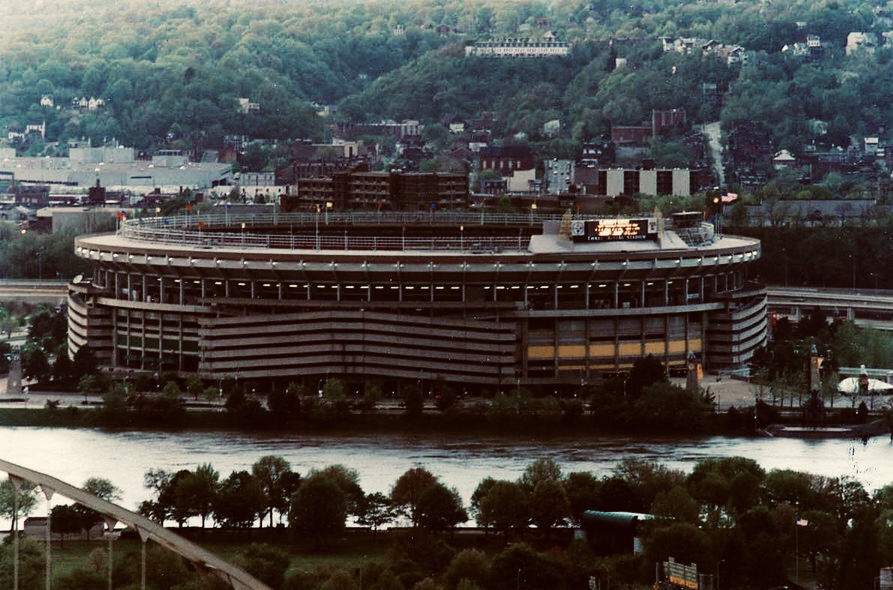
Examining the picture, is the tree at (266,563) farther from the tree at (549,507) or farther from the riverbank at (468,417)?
the riverbank at (468,417)

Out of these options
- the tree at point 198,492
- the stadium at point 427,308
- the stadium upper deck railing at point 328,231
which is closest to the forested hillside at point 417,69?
the stadium upper deck railing at point 328,231

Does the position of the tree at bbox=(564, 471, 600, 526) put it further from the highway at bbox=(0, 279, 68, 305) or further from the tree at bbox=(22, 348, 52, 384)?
the highway at bbox=(0, 279, 68, 305)

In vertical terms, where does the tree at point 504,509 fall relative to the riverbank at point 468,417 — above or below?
above

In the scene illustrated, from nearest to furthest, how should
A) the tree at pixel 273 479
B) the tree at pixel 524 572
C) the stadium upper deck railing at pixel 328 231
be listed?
the tree at pixel 524 572 → the tree at pixel 273 479 → the stadium upper deck railing at pixel 328 231

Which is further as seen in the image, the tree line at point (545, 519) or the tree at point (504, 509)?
the tree at point (504, 509)

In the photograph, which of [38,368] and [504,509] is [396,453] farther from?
[38,368]

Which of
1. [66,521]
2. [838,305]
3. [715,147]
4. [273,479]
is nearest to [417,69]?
[715,147]

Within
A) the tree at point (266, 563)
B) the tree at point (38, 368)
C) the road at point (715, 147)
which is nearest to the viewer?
the tree at point (266, 563)

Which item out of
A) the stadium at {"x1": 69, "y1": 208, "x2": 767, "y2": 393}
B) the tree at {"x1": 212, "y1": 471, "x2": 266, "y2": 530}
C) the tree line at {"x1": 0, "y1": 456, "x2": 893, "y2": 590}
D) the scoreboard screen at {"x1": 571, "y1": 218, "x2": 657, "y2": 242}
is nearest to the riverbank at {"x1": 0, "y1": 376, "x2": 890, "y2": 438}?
the stadium at {"x1": 69, "y1": 208, "x2": 767, "y2": 393}

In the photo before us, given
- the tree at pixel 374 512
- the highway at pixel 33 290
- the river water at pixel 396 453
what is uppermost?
the highway at pixel 33 290
